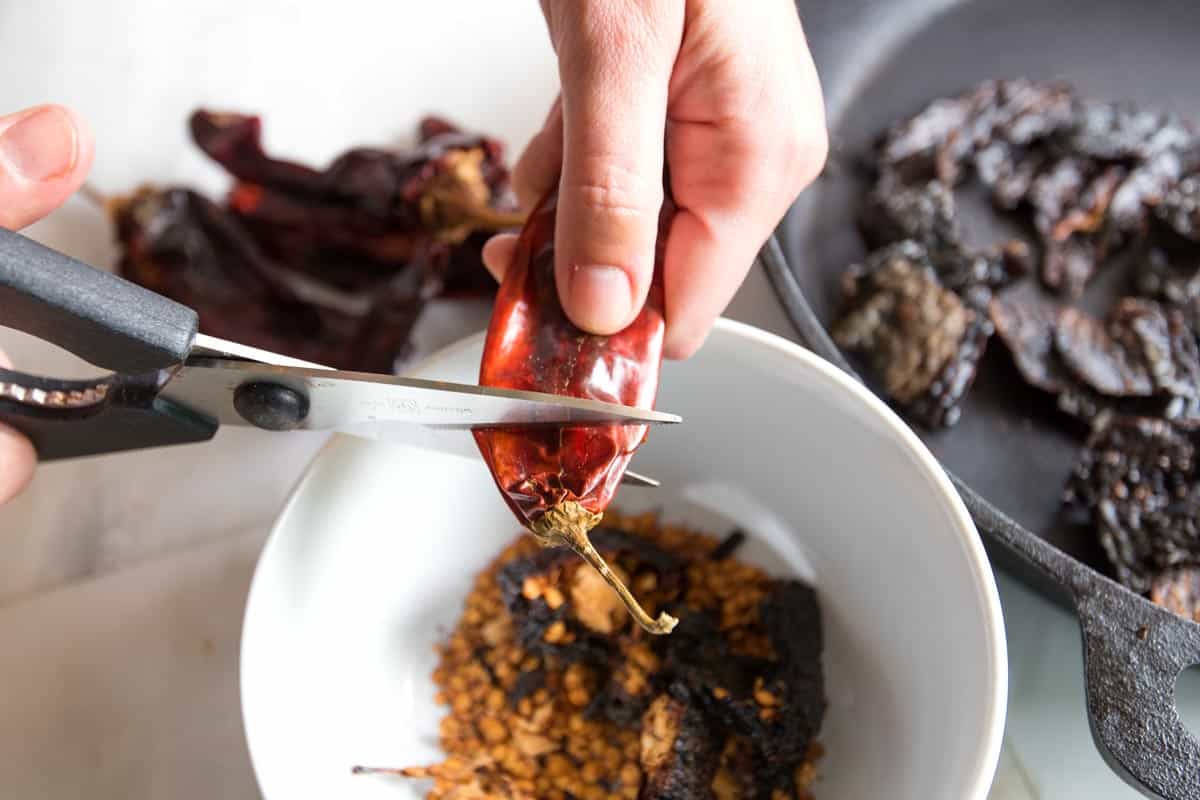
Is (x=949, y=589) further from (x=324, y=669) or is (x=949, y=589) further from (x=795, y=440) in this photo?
(x=324, y=669)

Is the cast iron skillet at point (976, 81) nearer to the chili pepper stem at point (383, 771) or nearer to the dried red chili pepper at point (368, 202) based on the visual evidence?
the dried red chili pepper at point (368, 202)

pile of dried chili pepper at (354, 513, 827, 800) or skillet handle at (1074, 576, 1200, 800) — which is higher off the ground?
skillet handle at (1074, 576, 1200, 800)

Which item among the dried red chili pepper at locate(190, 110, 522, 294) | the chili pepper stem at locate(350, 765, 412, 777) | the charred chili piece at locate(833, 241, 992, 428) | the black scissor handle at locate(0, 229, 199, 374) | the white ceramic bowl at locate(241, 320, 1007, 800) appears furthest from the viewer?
the dried red chili pepper at locate(190, 110, 522, 294)

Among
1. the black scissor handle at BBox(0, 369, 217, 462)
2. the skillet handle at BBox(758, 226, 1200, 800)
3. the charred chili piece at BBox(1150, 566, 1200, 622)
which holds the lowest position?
the black scissor handle at BBox(0, 369, 217, 462)

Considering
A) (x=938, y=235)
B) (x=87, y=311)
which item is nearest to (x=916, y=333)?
(x=938, y=235)

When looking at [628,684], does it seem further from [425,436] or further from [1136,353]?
[1136,353]

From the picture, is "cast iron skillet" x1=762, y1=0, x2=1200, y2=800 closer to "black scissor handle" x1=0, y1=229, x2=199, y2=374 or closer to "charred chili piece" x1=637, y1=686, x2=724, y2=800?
"charred chili piece" x1=637, y1=686, x2=724, y2=800

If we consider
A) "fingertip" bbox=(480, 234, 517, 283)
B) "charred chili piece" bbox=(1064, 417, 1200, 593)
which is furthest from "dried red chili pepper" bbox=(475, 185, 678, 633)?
"charred chili piece" bbox=(1064, 417, 1200, 593)
